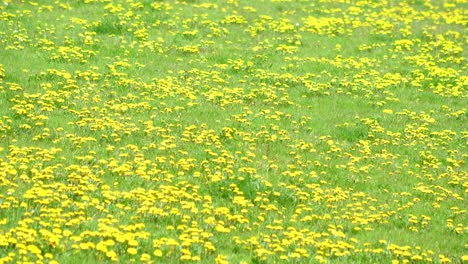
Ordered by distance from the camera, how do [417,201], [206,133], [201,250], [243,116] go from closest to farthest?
[201,250] → [417,201] → [206,133] → [243,116]

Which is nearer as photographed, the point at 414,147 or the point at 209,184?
the point at 209,184

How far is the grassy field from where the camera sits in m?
10.2

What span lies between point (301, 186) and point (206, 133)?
2.40 m

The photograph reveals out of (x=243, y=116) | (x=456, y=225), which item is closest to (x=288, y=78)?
(x=243, y=116)

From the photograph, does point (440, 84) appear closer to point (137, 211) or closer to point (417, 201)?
point (417, 201)

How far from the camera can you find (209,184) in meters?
12.0

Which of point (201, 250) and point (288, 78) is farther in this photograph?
point (288, 78)

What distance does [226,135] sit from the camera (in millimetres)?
14156

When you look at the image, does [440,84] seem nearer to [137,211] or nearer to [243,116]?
[243,116]

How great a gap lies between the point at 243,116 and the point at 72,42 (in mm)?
5488

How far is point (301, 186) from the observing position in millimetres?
12562

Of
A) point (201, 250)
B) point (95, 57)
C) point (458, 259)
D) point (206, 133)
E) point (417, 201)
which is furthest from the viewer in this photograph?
point (95, 57)

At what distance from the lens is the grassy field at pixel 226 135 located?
33.6ft

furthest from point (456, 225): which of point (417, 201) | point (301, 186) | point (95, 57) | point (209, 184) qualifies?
point (95, 57)
